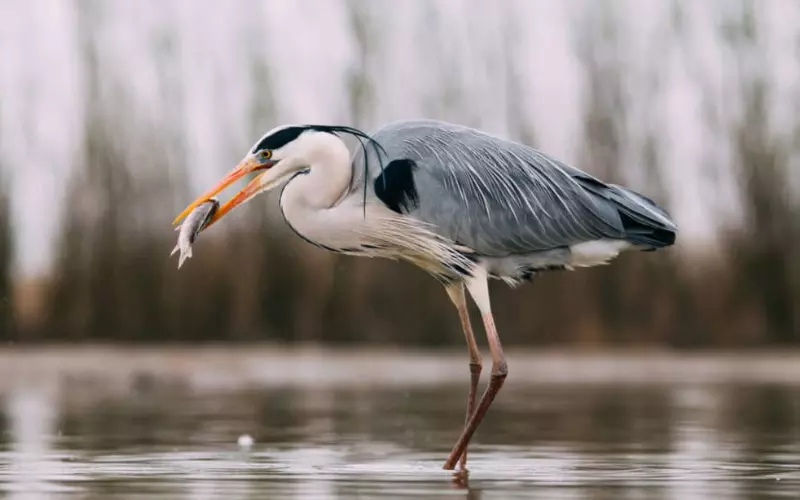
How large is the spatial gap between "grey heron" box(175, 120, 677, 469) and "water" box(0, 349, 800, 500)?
87 centimetres

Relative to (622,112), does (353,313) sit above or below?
below

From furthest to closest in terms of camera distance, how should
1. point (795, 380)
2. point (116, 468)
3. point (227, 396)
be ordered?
point (795, 380), point (227, 396), point (116, 468)

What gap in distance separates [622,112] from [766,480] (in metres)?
11.6

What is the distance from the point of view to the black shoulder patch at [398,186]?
24.1 feet

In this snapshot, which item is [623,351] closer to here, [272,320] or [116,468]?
[272,320]

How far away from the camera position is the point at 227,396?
13.1 metres


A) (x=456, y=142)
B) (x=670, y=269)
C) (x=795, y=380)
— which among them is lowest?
(x=795, y=380)

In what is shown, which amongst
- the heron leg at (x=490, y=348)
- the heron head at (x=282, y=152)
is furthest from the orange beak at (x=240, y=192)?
the heron leg at (x=490, y=348)

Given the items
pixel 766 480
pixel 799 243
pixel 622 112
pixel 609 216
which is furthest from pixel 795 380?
pixel 766 480

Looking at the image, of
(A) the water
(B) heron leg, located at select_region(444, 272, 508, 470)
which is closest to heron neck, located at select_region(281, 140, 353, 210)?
(B) heron leg, located at select_region(444, 272, 508, 470)

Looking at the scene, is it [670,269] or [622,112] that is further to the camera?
[622,112]

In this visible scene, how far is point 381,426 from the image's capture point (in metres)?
9.84

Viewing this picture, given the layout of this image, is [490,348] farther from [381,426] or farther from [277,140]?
[381,426]

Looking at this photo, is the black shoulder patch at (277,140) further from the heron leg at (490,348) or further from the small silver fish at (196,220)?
the heron leg at (490,348)
